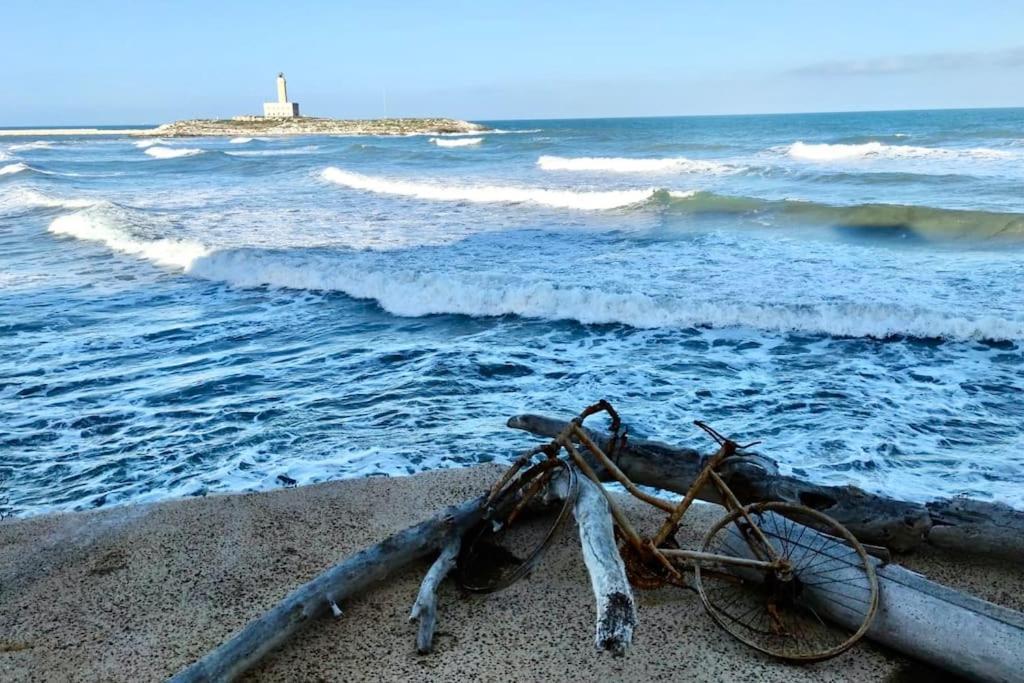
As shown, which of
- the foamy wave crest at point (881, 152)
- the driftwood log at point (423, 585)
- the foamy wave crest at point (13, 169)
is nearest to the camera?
the driftwood log at point (423, 585)

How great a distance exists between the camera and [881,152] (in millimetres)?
36531

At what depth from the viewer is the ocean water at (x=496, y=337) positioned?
22.1 feet

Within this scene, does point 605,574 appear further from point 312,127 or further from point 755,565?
point 312,127

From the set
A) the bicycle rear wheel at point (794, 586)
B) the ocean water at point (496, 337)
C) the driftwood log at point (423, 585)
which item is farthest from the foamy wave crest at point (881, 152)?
the driftwood log at point (423, 585)

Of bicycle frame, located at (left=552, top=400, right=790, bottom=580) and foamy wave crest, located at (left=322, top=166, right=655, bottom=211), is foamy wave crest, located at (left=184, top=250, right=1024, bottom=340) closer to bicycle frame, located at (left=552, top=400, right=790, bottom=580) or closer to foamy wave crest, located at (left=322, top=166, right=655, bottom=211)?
bicycle frame, located at (left=552, top=400, right=790, bottom=580)

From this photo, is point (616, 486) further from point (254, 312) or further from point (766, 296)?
point (254, 312)

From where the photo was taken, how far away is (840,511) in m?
4.34

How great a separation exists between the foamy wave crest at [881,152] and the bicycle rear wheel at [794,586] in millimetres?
32074

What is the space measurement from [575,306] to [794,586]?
790 cm

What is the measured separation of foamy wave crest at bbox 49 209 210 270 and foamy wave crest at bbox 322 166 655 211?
1004 centimetres

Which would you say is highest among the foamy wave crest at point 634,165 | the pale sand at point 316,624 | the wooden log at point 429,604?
the wooden log at point 429,604

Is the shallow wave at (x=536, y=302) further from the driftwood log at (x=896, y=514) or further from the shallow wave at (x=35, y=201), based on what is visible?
the shallow wave at (x=35, y=201)

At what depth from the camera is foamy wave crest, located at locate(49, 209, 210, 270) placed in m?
16.1

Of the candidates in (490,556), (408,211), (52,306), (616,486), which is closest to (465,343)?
(616,486)
